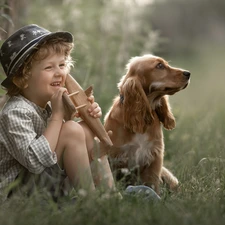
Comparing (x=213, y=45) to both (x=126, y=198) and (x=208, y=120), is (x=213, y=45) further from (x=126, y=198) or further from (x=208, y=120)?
(x=126, y=198)

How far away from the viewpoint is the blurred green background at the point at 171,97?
2.80m

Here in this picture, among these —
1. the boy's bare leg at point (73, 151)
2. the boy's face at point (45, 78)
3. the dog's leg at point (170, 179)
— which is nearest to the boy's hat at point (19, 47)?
the boy's face at point (45, 78)

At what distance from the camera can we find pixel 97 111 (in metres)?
3.69

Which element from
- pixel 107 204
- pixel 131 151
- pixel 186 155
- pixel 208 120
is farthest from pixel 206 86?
pixel 107 204

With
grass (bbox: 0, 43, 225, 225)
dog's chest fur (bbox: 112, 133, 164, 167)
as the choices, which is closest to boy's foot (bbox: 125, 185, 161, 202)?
grass (bbox: 0, 43, 225, 225)

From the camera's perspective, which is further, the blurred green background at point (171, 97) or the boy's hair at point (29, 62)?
the boy's hair at point (29, 62)

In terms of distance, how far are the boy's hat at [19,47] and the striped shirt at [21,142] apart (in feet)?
0.65

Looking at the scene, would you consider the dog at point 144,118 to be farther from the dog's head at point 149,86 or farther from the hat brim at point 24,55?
the hat brim at point 24,55

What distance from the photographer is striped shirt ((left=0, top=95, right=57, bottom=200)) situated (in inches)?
129

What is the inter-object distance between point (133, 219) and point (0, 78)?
1868 millimetres

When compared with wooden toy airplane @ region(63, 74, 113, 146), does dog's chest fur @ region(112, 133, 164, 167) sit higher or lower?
lower

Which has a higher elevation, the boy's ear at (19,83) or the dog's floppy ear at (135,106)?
the boy's ear at (19,83)

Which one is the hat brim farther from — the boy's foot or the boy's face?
the boy's foot

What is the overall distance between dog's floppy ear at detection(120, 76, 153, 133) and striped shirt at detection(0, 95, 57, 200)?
2.37 feet
